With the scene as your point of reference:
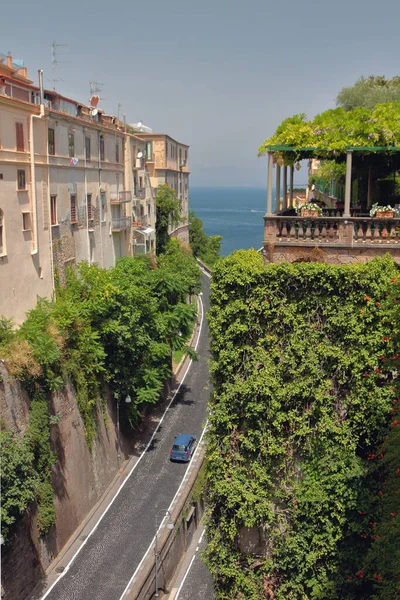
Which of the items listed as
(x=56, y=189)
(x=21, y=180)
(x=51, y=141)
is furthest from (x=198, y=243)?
(x=21, y=180)

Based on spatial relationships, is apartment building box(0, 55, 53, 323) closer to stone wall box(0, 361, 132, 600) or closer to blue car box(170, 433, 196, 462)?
stone wall box(0, 361, 132, 600)

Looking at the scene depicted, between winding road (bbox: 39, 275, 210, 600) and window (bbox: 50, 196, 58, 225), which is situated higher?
window (bbox: 50, 196, 58, 225)

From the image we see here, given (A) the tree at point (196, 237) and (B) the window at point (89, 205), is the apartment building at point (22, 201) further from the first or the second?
(A) the tree at point (196, 237)

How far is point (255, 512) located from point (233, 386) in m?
2.89

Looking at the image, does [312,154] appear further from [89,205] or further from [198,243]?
[198,243]

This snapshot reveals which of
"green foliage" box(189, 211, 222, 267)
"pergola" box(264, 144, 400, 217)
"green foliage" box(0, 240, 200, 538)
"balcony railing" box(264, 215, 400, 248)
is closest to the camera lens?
"balcony railing" box(264, 215, 400, 248)

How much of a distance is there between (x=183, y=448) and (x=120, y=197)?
16482mm

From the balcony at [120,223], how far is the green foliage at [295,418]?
2404 centimetres

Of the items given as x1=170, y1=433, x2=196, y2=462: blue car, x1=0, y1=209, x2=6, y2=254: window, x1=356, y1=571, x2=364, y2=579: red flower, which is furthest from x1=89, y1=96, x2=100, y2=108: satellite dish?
x1=356, y1=571, x2=364, y2=579: red flower

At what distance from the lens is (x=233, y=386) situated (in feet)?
46.3

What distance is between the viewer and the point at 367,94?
1268 inches

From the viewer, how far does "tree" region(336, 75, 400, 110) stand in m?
30.9

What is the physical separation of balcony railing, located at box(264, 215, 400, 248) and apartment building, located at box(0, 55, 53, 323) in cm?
1252

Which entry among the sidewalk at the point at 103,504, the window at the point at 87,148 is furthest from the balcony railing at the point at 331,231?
the window at the point at 87,148
